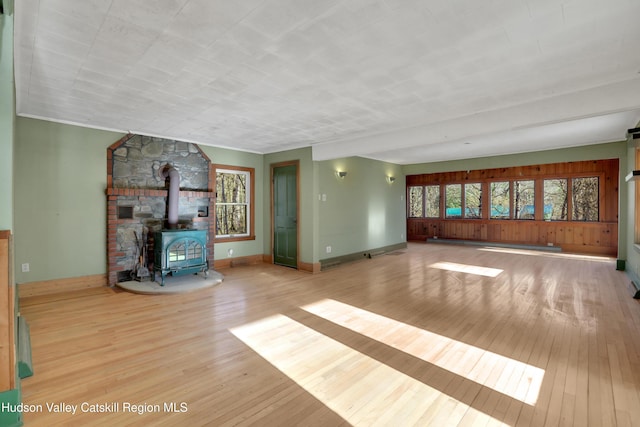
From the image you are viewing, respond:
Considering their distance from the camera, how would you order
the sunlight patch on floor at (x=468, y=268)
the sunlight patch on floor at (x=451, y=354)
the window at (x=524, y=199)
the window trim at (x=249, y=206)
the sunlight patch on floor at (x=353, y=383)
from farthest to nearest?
the window at (x=524, y=199), the window trim at (x=249, y=206), the sunlight patch on floor at (x=468, y=268), the sunlight patch on floor at (x=451, y=354), the sunlight patch on floor at (x=353, y=383)

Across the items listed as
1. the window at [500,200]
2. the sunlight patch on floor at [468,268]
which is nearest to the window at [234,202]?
the sunlight patch on floor at [468,268]

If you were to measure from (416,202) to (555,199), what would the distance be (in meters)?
4.21

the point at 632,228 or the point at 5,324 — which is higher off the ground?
the point at 632,228

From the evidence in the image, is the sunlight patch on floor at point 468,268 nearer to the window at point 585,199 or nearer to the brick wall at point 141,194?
the window at point 585,199

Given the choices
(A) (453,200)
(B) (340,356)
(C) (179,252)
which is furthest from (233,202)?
(A) (453,200)

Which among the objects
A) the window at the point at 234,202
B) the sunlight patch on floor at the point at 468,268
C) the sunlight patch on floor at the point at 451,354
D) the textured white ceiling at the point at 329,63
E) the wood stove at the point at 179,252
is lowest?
the sunlight patch on floor at the point at 451,354

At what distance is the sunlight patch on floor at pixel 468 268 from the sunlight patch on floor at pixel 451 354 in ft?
11.0

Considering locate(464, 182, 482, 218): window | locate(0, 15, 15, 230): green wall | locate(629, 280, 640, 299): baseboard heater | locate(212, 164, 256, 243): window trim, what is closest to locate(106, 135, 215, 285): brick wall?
locate(212, 164, 256, 243): window trim

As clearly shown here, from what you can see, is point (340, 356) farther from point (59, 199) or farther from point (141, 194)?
point (59, 199)

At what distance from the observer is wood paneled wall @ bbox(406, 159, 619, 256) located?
8.06m

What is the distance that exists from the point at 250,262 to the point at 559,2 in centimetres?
624

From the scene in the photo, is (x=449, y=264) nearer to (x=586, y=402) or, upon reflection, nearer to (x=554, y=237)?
(x=554, y=237)

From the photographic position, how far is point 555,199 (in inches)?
351

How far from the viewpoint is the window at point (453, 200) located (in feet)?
Answer: 35.0
